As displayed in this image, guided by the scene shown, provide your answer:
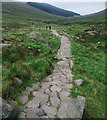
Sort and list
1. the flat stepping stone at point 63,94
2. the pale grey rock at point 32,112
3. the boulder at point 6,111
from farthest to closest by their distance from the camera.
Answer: the flat stepping stone at point 63,94, the pale grey rock at point 32,112, the boulder at point 6,111

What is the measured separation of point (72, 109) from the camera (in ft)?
19.6

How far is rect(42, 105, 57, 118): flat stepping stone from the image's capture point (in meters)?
5.78

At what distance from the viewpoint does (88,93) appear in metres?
7.83

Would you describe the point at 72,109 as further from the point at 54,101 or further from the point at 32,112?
the point at 32,112

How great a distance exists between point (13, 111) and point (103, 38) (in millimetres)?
28063

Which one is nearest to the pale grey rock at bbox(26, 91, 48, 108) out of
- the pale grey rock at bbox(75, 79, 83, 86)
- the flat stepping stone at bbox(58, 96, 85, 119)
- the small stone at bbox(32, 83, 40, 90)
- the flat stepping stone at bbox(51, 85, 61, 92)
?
the small stone at bbox(32, 83, 40, 90)

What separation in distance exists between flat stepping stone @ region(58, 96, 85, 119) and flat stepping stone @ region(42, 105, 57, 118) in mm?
351

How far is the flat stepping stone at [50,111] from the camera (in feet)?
19.0

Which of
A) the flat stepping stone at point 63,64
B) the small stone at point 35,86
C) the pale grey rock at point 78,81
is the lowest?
the small stone at point 35,86

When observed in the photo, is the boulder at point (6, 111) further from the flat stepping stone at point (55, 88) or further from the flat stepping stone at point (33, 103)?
the flat stepping stone at point (55, 88)

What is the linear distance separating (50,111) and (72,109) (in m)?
1.44

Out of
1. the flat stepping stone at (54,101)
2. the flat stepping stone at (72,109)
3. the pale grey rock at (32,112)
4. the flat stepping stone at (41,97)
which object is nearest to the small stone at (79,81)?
the flat stepping stone at (72,109)

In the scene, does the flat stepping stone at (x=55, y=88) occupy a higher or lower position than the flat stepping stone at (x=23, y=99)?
higher

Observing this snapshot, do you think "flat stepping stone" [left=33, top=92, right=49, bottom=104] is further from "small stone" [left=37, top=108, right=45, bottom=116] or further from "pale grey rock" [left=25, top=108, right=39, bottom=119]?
"pale grey rock" [left=25, top=108, right=39, bottom=119]
